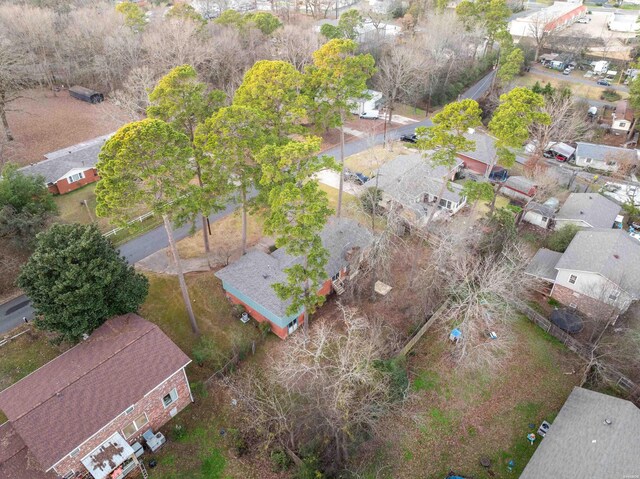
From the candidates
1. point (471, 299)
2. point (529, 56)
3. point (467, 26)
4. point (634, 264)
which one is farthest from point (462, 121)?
point (529, 56)

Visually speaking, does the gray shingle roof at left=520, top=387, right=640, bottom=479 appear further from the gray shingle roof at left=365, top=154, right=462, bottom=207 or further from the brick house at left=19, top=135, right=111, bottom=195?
the brick house at left=19, top=135, right=111, bottom=195

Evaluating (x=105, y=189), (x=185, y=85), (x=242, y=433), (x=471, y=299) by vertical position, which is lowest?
(x=242, y=433)

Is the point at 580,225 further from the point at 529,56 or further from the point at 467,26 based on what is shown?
the point at 529,56

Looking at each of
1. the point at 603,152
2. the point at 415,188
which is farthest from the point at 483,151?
the point at 603,152

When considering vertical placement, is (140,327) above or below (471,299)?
below

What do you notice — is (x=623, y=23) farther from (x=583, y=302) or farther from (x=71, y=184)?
(x=71, y=184)

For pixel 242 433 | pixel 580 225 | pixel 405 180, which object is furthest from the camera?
pixel 405 180
